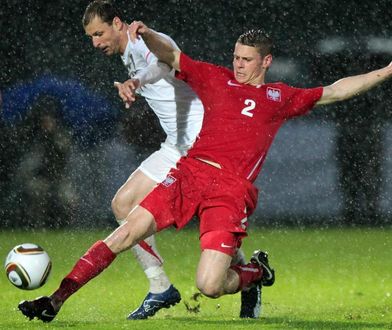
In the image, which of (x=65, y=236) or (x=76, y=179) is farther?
(x=76, y=179)

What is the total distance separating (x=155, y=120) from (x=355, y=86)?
7107 mm

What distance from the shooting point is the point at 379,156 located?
1617cm

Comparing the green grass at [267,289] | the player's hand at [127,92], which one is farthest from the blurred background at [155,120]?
the player's hand at [127,92]

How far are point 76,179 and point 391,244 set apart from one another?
3856 mm

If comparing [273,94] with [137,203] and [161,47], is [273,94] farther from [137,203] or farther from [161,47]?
[137,203]

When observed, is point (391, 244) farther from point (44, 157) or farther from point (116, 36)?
point (116, 36)

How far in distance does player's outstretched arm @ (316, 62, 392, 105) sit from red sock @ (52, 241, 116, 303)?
5.37 feet

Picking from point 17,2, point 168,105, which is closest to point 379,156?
point 17,2

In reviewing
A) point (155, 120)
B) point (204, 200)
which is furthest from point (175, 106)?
point (155, 120)

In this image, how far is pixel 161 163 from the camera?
9.31 m

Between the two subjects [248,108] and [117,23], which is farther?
[117,23]

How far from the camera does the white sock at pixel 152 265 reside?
9203 millimetres

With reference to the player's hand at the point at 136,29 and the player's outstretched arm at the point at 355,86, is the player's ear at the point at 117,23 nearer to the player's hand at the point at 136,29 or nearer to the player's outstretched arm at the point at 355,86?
the player's hand at the point at 136,29

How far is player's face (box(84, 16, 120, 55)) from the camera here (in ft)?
29.8
